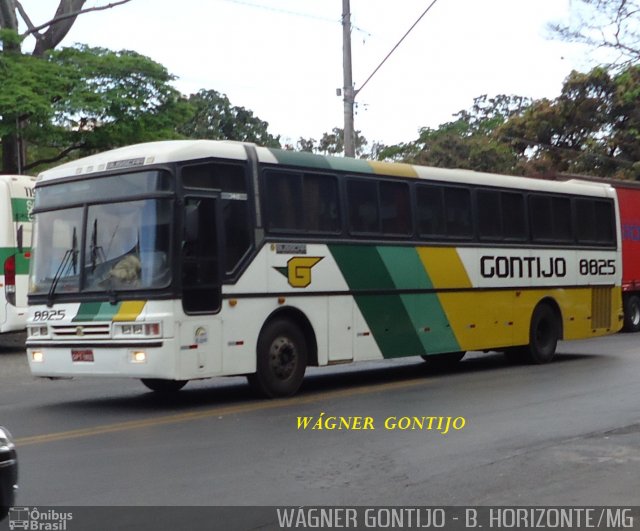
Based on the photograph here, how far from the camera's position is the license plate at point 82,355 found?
40.4 feet

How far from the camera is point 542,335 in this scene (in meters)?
→ 18.4

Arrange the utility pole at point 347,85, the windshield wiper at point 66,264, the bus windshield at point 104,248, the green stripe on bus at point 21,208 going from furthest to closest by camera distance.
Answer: the utility pole at point 347,85 → the green stripe on bus at point 21,208 → the windshield wiper at point 66,264 → the bus windshield at point 104,248

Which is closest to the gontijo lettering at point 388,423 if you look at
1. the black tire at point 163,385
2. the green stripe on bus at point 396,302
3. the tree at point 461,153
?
the black tire at point 163,385

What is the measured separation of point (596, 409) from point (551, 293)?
6298mm

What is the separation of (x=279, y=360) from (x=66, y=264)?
279cm

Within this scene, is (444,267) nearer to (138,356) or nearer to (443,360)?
(443,360)

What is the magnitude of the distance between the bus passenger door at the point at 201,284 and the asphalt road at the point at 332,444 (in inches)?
24.6

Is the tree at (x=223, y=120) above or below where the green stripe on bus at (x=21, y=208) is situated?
above

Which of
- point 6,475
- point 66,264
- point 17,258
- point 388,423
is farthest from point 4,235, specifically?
point 6,475
